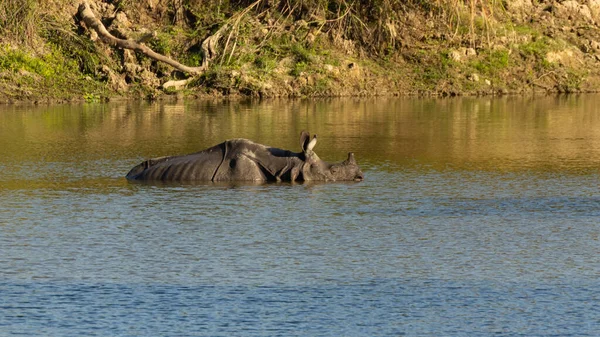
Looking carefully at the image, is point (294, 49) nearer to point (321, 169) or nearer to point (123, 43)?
point (123, 43)

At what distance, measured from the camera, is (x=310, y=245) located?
11438mm

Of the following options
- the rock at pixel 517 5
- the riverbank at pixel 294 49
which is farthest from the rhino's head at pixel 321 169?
the rock at pixel 517 5

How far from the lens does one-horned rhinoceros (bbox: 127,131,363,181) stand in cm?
1588

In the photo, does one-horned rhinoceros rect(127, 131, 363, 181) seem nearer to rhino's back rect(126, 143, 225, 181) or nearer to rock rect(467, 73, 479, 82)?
rhino's back rect(126, 143, 225, 181)

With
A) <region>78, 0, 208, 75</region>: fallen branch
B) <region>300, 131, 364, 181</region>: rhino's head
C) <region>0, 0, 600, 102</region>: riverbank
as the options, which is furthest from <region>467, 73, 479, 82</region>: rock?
<region>300, 131, 364, 181</region>: rhino's head

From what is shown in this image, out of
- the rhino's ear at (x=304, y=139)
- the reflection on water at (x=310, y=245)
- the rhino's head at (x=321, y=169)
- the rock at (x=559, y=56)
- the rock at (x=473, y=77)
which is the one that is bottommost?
the reflection on water at (x=310, y=245)

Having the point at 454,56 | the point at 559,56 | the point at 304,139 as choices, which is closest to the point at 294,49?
the point at 454,56

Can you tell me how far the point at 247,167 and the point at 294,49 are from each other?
757 inches

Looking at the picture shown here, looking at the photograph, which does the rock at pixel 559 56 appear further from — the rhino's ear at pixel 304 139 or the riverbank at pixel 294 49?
the rhino's ear at pixel 304 139

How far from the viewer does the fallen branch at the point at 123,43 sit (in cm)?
3312

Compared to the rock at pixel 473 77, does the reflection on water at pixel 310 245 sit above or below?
below

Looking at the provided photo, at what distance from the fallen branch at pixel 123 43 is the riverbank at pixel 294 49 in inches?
3.5

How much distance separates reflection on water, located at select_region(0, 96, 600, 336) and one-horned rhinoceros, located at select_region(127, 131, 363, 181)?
321 mm

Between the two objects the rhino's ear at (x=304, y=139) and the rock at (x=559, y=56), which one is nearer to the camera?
the rhino's ear at (x=304, y=139)
